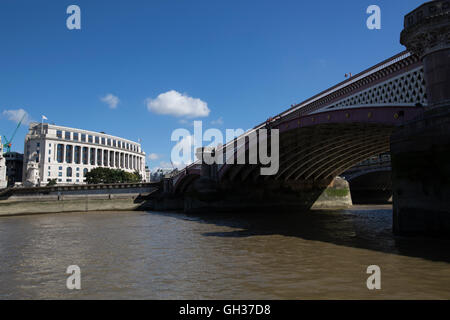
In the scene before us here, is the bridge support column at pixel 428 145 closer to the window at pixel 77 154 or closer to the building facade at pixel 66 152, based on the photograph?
the building facade at pixel 66 152

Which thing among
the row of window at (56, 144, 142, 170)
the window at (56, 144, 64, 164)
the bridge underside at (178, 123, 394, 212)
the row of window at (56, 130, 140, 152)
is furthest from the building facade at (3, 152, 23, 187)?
the bridge underside at (178, 123, 394, 212)

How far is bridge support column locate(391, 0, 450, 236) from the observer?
11.3m

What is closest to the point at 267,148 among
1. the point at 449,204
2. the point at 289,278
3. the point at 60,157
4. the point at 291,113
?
the point at 291,113

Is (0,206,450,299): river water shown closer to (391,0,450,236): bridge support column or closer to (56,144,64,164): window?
(391,0,450,236): bridge support column

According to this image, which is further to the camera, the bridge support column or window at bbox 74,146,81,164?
window at bbox 74,146,81,164

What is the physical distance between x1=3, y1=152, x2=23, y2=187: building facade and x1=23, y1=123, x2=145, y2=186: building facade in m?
14.3

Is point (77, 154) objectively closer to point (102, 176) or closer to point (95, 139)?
point (95, 139)

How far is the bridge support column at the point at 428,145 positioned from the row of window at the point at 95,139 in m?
102

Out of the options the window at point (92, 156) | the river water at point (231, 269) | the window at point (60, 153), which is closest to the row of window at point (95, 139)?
the window at point (60, 153)

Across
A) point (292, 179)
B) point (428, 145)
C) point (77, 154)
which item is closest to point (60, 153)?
point (77, 154)

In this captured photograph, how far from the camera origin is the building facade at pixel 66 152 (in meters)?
94.0

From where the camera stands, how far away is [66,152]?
326 ft

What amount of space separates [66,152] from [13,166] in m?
24.8
